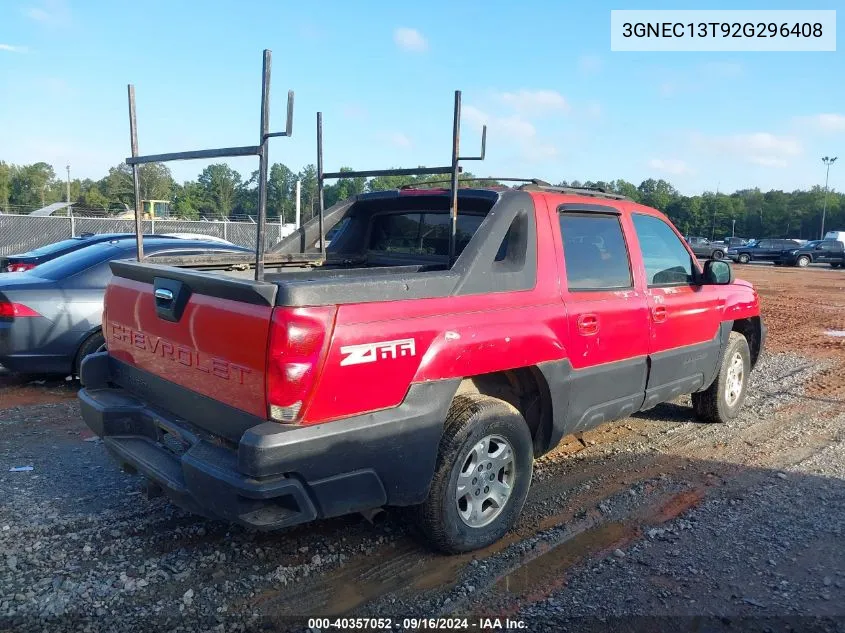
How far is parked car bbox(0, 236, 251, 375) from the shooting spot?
20.7ft

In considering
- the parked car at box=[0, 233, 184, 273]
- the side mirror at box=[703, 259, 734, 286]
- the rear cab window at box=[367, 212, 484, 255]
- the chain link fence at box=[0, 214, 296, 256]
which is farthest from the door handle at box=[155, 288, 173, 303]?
the chain link fence at box=[0, 214, 296, 256]

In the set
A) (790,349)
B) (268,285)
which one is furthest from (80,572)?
(790,349)

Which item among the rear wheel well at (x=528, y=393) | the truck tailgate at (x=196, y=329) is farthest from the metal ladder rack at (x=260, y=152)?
the rear wheel well at (x=528, y=393)

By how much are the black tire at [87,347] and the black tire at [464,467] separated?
14.2ft

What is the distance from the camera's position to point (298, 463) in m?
2.93

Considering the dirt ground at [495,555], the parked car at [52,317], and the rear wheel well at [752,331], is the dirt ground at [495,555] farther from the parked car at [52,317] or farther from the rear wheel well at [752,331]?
the rear wheel well at [752,331]

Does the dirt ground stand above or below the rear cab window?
below

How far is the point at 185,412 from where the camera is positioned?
11.5ft

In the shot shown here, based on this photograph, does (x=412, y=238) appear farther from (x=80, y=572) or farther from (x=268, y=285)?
(x=80, y=572)

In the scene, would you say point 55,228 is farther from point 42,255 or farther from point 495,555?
point 495,555

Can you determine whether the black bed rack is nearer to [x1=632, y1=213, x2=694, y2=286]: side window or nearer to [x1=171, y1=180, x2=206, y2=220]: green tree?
[x1=632, y1=213, x2=694, y2=286]: side window

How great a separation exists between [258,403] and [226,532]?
1.24 meters

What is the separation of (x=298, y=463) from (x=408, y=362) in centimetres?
68

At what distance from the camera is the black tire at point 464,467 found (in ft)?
11.4
